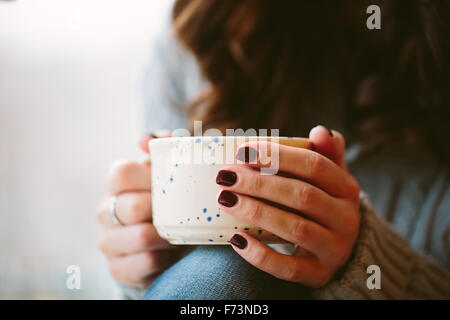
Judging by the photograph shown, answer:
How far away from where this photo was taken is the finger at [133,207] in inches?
18.3

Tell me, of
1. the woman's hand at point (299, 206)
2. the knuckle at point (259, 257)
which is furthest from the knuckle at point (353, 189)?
the knuckle at point (259, 257)

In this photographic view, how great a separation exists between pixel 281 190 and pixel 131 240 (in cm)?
26

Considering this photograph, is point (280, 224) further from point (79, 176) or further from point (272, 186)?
point (79, 176)

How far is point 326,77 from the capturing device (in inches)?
35.6

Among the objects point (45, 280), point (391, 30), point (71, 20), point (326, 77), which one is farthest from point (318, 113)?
point (45, 280)

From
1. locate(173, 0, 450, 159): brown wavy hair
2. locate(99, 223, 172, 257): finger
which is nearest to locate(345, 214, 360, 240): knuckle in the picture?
locate(99, 223, 172, 257): finger

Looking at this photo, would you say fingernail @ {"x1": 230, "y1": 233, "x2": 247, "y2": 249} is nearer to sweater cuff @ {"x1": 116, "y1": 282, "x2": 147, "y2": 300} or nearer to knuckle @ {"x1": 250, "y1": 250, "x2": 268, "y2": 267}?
knuckle @ {"x1": 250, "y1": 250, "x2": 268, "y2": 267}

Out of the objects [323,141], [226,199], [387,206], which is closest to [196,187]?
[226,199]

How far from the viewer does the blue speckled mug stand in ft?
1.05

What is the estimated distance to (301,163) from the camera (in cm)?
34

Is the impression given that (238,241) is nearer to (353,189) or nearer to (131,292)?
(353,189)

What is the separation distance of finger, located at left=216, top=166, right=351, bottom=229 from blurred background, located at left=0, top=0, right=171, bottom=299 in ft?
2.37

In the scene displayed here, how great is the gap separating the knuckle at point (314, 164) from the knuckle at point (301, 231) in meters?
0.05
